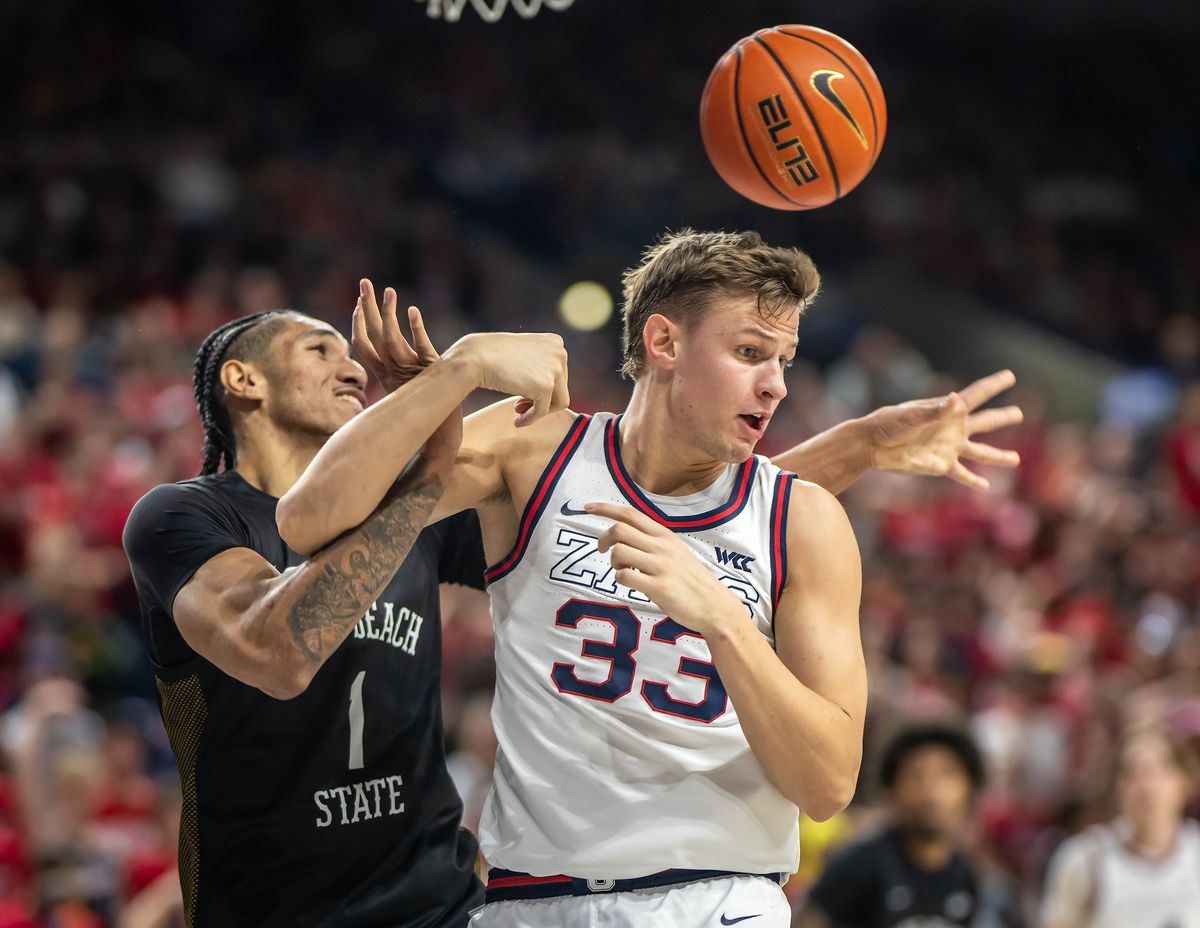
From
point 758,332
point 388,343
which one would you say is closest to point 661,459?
point 758,332

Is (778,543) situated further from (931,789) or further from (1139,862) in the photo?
(1139,862)

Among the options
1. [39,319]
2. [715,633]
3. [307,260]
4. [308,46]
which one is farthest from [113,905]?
[308,46]

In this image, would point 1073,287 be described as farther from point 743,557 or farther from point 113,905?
point 743,557

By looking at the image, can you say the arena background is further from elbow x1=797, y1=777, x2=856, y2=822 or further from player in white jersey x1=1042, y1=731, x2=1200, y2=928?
elbow x1=797, y1=777, x2=856, y2=822

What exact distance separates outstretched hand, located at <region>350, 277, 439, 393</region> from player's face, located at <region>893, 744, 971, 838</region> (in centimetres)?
286

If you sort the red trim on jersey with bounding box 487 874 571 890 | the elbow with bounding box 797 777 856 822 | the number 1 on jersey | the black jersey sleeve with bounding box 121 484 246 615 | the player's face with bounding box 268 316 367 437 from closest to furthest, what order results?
1. the elbow with bounding box 797 777 856 822
2. the red trim on jersey with bounding box 487 874 571 890
3. the black jersey sleeve with bounding box 121 484 246 615
4. the number 1 on jersey
5. the player's face with bounding box 268 316 367 437

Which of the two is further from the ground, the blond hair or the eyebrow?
the blond hair

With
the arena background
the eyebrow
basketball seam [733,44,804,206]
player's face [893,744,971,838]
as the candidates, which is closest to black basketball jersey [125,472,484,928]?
the eyebrow

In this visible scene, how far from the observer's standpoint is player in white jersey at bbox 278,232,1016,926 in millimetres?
2943

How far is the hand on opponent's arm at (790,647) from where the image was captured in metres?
2.81

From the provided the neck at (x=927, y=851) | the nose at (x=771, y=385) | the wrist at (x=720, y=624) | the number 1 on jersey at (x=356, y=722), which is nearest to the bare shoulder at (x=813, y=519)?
the nose at (x=771, y=385)

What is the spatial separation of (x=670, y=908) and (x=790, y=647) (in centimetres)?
57

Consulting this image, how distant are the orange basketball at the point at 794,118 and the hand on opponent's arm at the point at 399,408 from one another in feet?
3.34

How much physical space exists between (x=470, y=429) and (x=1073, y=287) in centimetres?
1424
